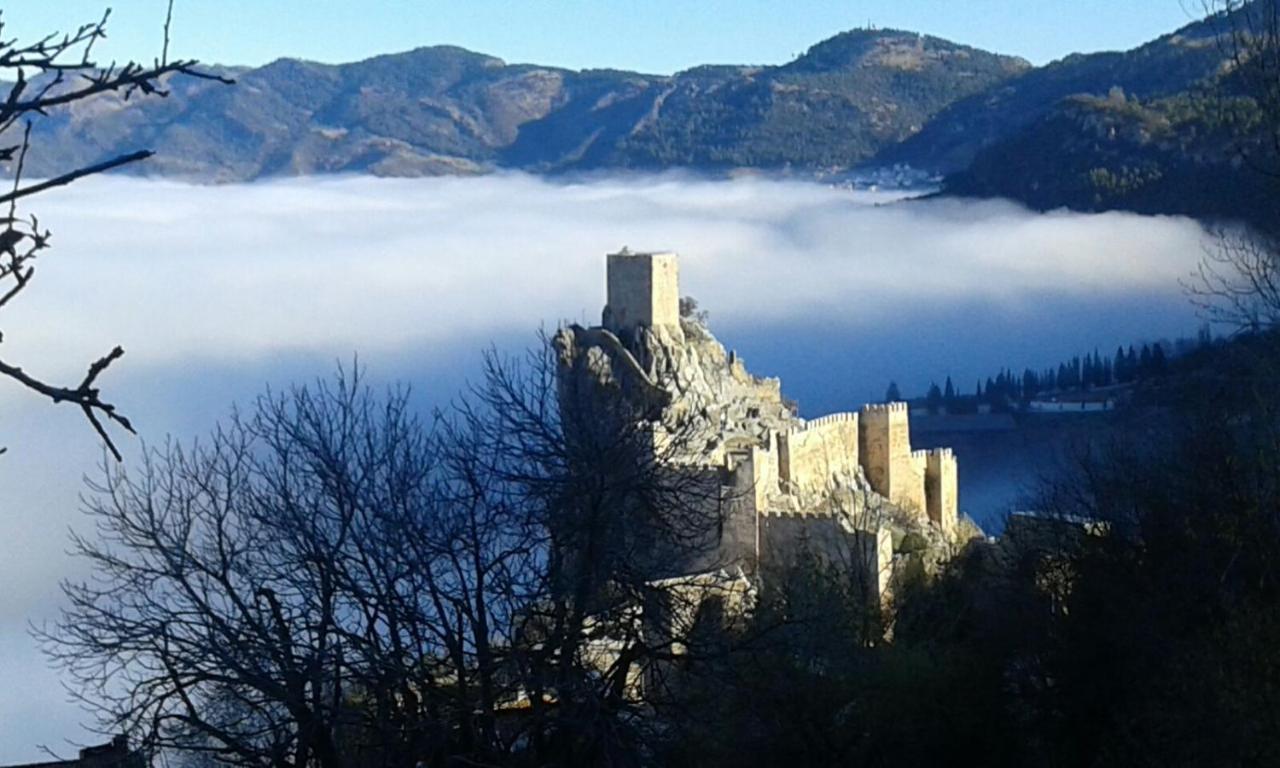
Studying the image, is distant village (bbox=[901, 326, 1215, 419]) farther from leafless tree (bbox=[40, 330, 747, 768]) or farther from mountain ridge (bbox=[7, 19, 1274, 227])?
leafless tree (bbox=[40, 330, 747, 768])

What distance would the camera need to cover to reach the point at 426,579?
9742 mm

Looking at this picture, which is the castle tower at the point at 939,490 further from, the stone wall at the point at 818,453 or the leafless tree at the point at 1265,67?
the leafless tree at the point at 1265,67

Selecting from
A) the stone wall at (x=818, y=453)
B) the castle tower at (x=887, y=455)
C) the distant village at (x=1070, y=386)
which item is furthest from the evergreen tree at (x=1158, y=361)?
the stone wall at (x=818, y=453)

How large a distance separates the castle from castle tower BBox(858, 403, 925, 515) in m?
0.02

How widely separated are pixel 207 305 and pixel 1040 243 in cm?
4616

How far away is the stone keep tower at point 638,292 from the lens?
105 ft

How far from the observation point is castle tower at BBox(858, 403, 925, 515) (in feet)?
104

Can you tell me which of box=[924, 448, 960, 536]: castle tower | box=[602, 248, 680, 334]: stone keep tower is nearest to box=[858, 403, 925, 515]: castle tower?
box=[924, 448, 960, 536]: castle tower

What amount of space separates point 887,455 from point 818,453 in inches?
77.0

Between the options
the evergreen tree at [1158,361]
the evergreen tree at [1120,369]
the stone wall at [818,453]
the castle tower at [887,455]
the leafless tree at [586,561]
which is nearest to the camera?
the leafless tree at [586,561]

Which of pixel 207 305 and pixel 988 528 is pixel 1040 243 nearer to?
pixel 207 305

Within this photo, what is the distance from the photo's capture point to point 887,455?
31859mm

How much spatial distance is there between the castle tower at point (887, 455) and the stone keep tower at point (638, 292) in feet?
12.6

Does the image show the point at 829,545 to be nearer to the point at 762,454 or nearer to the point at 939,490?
the point at 762,454
